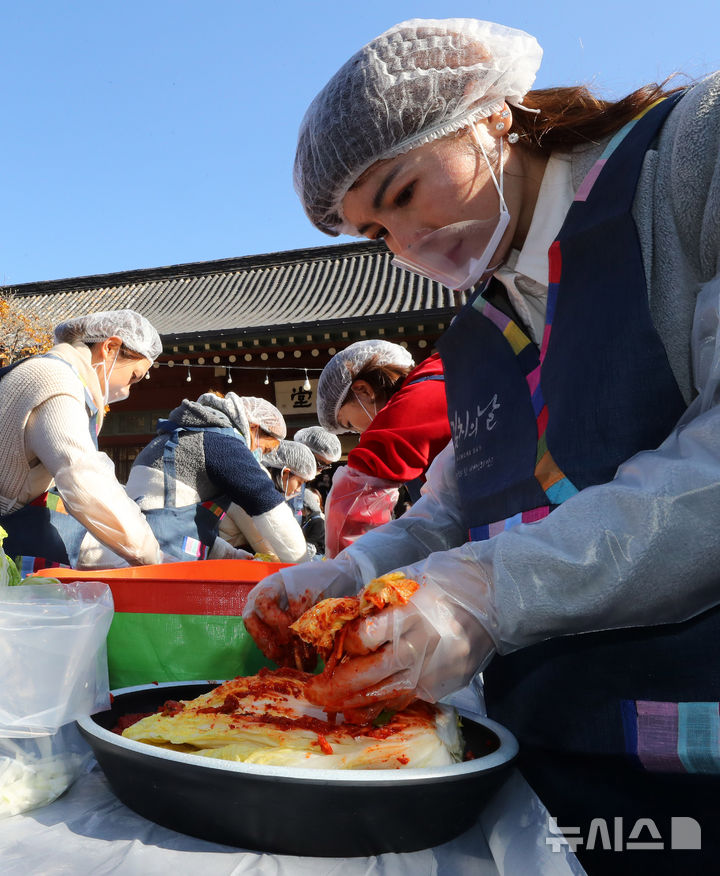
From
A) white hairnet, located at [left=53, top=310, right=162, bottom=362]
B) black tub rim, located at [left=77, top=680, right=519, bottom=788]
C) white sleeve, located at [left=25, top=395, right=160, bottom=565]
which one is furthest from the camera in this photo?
white hairnet, located at [left=53, top=310, right=162, bottom=362]

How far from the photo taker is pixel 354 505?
119 inches

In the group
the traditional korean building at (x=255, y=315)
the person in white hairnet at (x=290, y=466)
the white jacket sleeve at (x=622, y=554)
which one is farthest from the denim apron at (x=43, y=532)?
the traditional korean building at (x=255, y=315)

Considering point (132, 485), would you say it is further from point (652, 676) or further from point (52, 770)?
point (652, 676)

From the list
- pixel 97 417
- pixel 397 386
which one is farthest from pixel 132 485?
pixel 397 386

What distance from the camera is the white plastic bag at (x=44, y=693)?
0.93 meters

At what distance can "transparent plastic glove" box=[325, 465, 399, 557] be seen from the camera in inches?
117

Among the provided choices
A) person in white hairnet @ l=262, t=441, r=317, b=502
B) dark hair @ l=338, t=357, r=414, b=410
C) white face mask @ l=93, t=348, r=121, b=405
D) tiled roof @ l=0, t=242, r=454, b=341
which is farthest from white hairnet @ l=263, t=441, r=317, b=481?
tiled roof @ l=0, t=242, r=454, b=341

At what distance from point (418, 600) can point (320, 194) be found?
943mm

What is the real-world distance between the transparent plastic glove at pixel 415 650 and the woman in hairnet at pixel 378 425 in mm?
1819

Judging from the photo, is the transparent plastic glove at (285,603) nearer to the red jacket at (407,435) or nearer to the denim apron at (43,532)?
the red jacket at (407,435)

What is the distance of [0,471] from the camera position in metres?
2.53

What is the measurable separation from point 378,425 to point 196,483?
3.82 feet

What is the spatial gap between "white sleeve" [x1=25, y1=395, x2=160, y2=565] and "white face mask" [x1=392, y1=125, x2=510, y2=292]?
1.54 m

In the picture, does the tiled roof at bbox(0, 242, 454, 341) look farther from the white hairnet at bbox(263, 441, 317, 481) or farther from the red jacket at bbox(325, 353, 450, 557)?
the red jacket at bbox(325, 353, 450, 557)
